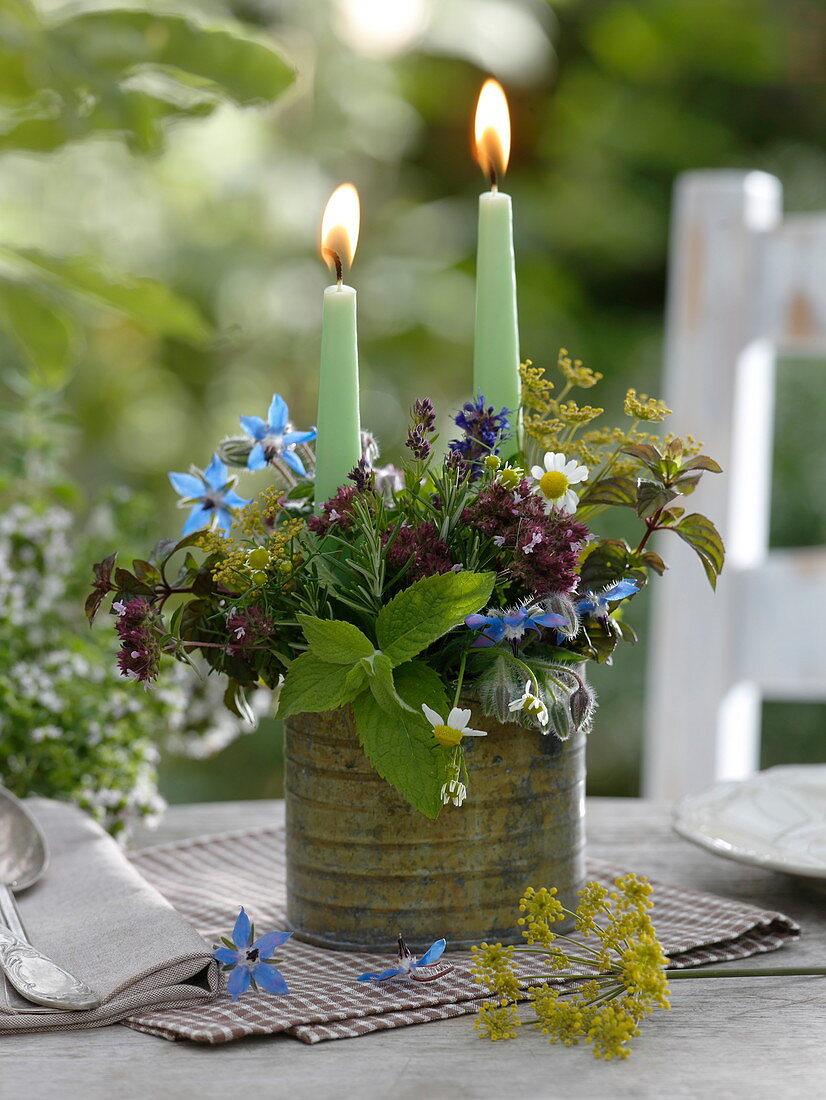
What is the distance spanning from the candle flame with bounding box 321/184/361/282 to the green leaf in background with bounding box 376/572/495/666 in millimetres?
170

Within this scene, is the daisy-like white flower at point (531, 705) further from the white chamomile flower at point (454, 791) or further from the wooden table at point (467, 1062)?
the wooden table at point (467, 1062)

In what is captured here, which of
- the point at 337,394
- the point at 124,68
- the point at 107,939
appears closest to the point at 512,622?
the point at 337,394

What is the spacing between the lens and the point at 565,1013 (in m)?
0.54

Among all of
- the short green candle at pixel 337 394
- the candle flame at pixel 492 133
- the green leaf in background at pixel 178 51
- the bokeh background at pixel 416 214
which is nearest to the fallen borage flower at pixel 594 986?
the short green candle at pixel 337 394

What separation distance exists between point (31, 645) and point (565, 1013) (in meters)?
0.53

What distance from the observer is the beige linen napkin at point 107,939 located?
0.57 metres

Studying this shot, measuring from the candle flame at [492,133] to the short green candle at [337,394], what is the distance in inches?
4.4

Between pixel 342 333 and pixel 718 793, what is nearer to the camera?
pixel 342 333

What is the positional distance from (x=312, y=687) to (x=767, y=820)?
1.15 ft

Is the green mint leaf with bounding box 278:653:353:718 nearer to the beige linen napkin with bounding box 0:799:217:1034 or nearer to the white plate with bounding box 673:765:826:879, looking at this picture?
the beige linen napkin with bounding box 0:799:217:1034

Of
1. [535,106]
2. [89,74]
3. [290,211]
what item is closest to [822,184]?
[535,106]

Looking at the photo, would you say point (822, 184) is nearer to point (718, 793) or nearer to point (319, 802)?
point (718, 793)

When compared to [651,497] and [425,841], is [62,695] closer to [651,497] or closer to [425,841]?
[425,841]

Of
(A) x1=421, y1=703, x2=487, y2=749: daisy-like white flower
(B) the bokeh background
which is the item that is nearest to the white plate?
(A) x1=421, y1=703, x2=487, y2=749: daisy-like white flower
